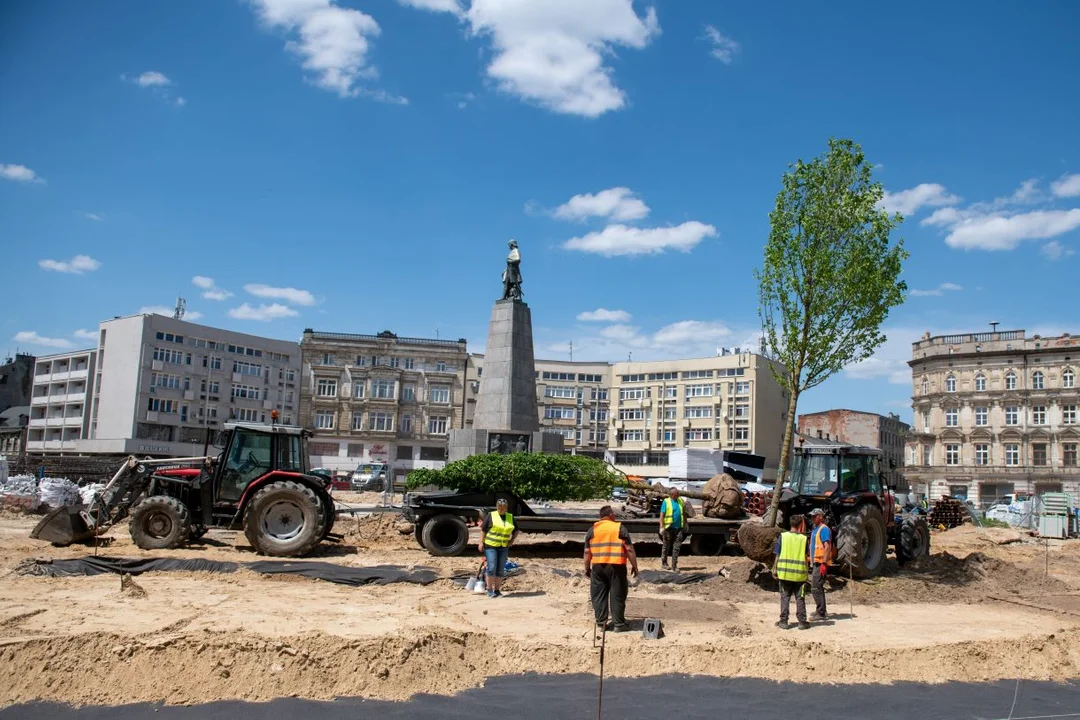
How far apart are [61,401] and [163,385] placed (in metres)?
10.9

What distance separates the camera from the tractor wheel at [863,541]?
1392 centimetres

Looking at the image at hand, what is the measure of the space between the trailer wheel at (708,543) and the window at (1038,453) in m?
54.4

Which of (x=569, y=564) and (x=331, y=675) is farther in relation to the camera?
(x=569, y=564)

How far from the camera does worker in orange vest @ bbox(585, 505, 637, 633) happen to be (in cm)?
947

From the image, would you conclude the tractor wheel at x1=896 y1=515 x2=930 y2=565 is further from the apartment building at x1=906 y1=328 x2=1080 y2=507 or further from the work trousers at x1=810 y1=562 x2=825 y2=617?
the apartment building at x1=906 y1=328 x2=1080 y2=507

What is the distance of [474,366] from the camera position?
70.7 meters

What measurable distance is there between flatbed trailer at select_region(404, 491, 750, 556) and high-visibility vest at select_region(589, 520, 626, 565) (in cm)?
597

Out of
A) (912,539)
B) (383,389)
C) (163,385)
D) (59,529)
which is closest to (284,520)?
(59,529)

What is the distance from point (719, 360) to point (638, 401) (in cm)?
888

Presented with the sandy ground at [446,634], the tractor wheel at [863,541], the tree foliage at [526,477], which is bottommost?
the sandy ground at [446,634]

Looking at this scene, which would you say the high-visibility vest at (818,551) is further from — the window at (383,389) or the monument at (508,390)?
the window at (383,389)

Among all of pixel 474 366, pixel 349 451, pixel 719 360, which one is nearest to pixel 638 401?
pixel 719 360

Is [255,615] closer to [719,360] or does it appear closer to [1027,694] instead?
[1027,694]

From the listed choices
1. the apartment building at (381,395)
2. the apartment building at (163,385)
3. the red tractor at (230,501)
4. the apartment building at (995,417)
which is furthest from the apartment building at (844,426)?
the red tractor at (230,501)
